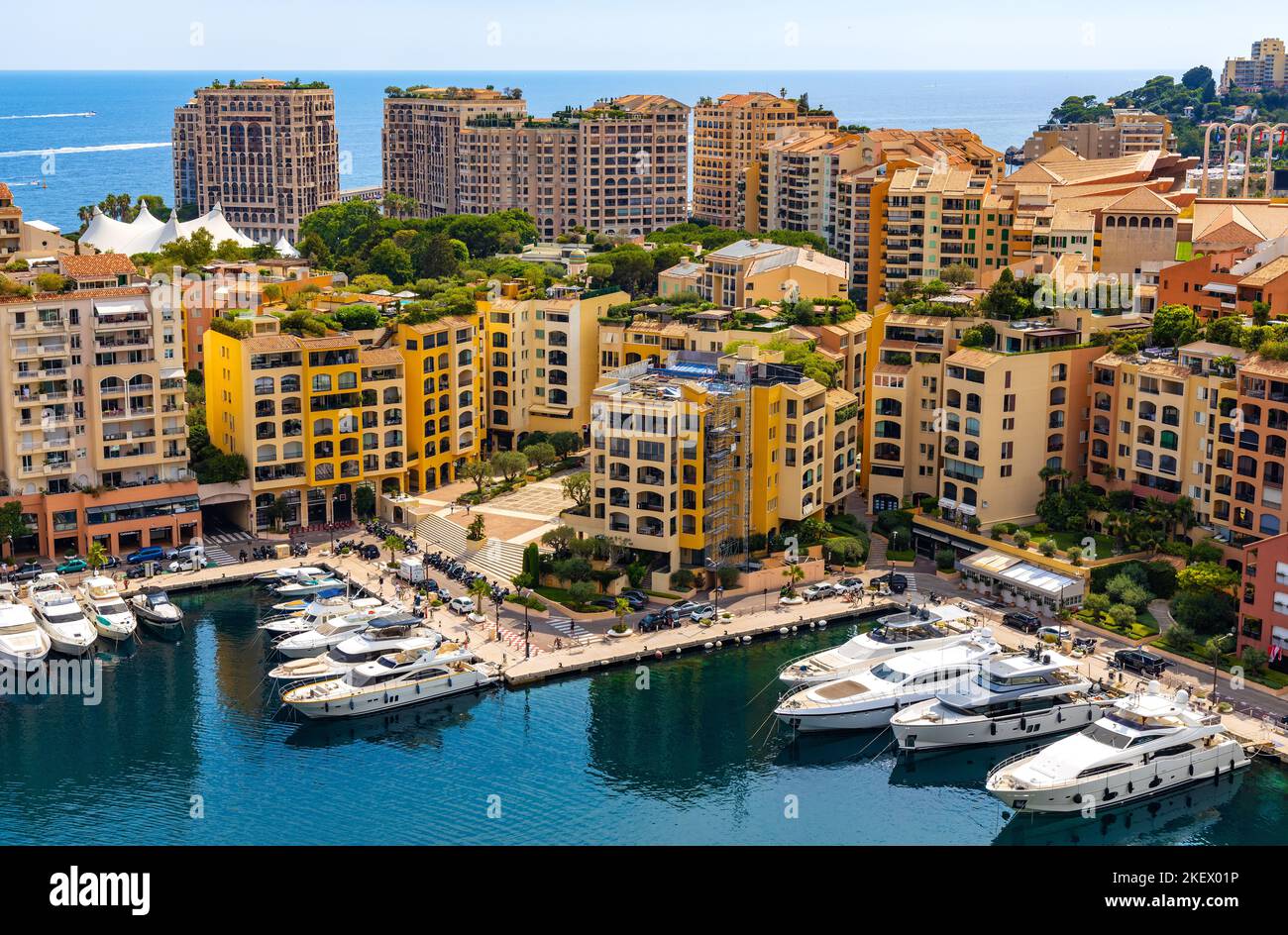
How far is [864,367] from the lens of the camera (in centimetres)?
7975

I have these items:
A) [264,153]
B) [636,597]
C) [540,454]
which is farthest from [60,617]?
[264,153]

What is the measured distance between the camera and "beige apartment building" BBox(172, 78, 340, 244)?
151250 mm

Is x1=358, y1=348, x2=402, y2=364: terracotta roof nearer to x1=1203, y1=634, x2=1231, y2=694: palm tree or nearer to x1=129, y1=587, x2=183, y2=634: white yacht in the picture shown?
x1=129, y1=587, x2=183, y2=634: white yacht

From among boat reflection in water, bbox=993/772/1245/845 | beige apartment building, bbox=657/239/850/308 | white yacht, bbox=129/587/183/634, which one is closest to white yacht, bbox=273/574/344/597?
white yacht, bbox=129/587/183/634

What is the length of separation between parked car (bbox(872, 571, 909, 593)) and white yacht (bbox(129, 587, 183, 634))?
27.9m

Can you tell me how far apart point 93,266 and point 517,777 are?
34.3 m

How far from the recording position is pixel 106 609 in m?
61.5

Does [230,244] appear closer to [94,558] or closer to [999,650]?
[94,558]

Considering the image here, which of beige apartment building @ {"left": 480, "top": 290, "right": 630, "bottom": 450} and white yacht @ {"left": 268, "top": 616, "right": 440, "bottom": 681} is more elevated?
beige apartment building @ {"left": 480, "top": 290, "right": 630, "bottom": 450}

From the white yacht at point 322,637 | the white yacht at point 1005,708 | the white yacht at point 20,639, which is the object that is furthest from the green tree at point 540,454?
the white yacht at point 1005,708

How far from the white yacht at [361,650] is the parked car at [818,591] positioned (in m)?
15.1

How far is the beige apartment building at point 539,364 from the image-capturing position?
273 feet

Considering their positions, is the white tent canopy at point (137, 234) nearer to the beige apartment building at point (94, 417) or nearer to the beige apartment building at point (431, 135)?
the beige apartment building at point (431, 135)

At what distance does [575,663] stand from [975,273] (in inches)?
2019
